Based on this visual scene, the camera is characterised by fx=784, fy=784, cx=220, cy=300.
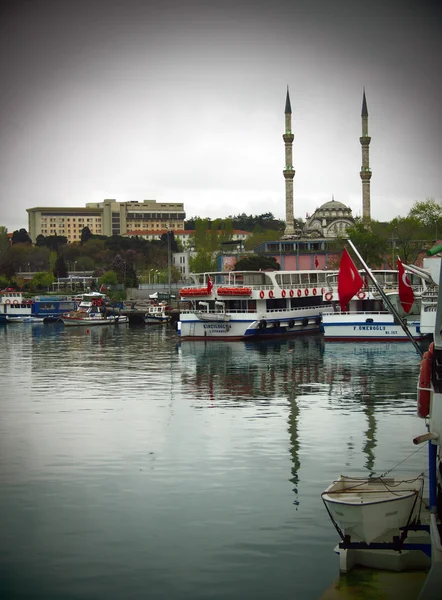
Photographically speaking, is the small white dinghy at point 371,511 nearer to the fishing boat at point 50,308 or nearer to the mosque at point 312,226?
the mosque at point 312,226

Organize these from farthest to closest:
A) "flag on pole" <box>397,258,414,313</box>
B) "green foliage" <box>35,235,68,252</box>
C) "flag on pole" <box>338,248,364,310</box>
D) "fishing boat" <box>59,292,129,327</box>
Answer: "green foliage" <box>35,235,68,252</box>
"fishing boat" <box>59,292,129,327</box>
"flag on pole" <box>397,258,414,313</box>
"flag on pole" <box>338,248,364,310</box>

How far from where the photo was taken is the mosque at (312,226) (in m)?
92.1

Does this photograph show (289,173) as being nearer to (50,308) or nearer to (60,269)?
(50,308)

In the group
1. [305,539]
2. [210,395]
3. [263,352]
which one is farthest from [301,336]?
[305,539]

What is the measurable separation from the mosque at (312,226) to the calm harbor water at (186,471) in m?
50.0

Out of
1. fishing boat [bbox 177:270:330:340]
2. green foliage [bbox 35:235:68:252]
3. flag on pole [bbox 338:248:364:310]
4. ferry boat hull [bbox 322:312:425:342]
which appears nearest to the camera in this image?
flag on pole [bbox 338:248:364:310]

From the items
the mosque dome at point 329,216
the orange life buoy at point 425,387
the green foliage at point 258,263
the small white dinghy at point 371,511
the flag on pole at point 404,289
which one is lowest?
the small white dinghy at point 371,511

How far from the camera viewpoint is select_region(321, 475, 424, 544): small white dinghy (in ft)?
37.7

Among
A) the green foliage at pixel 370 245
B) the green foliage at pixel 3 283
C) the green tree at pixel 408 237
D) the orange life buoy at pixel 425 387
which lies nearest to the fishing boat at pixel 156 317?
the green foliage at pixel 370 245

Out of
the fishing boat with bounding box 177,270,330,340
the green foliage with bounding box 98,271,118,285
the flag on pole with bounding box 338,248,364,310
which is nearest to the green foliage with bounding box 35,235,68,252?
the green foliage with bounding box 98,271,118,285

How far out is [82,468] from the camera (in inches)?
709

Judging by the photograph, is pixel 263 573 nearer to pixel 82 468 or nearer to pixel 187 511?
pixel 187 511

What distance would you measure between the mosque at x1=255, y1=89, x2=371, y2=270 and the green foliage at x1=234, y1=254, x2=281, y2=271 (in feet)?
8.27

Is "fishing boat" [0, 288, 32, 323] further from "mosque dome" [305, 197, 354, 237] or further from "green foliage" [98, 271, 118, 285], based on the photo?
"mosque dome" [305, 197, 354, 237]
